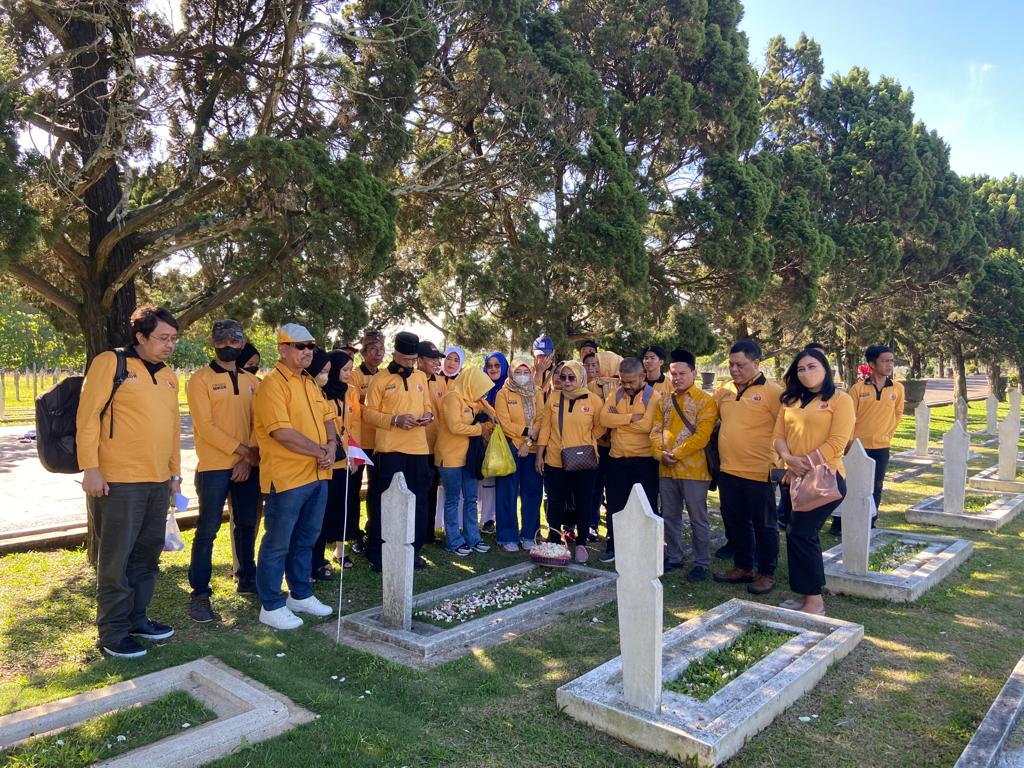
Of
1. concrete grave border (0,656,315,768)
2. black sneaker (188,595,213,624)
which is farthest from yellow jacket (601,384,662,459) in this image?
concrete grave border (0,656,315,768)

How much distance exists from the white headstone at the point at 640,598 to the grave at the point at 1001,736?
1381 mm

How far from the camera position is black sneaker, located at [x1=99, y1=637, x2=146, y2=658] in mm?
4359

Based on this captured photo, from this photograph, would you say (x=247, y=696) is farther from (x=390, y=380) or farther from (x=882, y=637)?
(x=882, y=637)

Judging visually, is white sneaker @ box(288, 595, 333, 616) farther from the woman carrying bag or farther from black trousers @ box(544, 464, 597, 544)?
the woman carrying bag

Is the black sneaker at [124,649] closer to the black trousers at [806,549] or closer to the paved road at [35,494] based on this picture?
the paved road at [35,494]

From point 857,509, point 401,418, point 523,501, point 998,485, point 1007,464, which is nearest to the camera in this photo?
point 857,509

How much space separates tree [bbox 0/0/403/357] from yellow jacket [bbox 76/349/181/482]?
1.87 m

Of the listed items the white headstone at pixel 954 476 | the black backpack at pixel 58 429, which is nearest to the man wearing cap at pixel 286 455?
the black backpack at pixel 58 429

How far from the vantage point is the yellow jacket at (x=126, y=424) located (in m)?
4.21

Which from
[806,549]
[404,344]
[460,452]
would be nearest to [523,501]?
[460,452]

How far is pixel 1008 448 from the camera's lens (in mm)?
10672

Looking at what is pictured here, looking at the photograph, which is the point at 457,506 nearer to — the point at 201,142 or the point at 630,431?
the point at 630,431

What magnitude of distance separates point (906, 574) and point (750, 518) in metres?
1.43

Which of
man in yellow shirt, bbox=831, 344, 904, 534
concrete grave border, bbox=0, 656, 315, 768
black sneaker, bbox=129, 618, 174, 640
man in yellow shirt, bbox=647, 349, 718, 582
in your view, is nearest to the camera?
concrete grave border, bbox=0, 656, 315, 768
